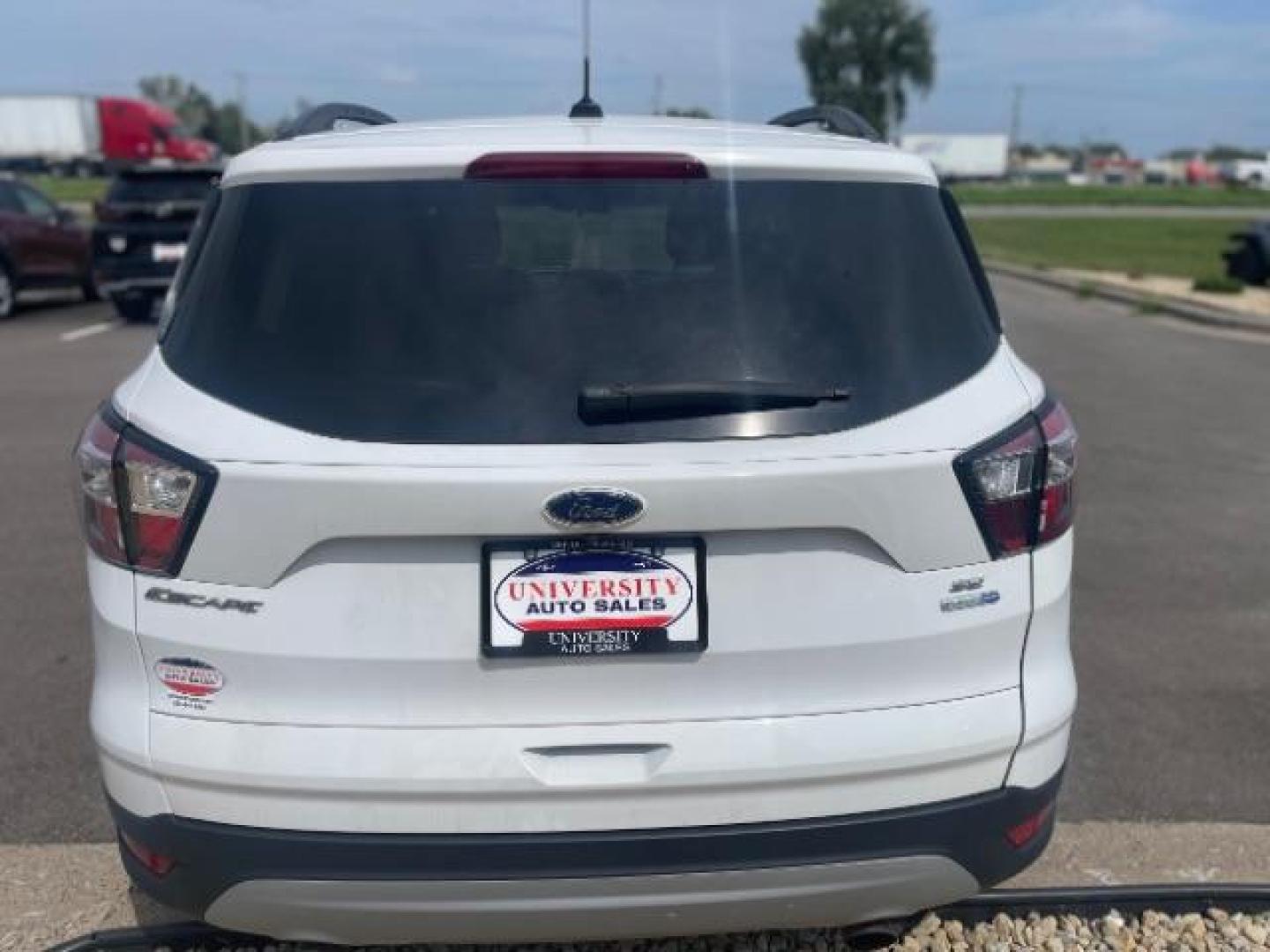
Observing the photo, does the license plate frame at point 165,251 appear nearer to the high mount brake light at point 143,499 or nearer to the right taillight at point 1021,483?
the high mount brake light at point 143,499

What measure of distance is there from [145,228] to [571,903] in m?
14.2

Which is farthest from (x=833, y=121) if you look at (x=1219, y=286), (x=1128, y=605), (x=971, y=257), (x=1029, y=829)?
(x=1219, y=286)

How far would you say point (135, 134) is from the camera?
59.4 meters

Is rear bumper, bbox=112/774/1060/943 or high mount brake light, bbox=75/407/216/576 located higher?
high mount brake light, bbox=75/407/216/576

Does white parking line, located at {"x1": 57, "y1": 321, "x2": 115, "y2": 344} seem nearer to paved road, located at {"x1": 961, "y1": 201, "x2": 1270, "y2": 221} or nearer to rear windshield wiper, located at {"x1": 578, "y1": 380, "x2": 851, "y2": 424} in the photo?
rear windshield wiper, located at {"x1": 578, "y1": 380, "x2": 851, "y2": 424}

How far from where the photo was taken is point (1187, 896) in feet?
10.5

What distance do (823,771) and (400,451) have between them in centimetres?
93

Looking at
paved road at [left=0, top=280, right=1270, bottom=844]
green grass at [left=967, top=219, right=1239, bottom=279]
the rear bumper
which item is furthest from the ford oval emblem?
green grass at [left=967, top=219, right=1239, bottom=279]

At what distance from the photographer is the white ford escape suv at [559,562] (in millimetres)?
2223

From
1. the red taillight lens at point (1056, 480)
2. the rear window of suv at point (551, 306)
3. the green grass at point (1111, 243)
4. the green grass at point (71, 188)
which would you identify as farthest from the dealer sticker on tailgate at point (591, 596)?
the green grass at point (71, 188)

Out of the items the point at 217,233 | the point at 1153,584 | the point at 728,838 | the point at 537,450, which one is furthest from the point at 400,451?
the point at 1153,584

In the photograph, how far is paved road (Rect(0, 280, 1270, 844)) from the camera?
A: 3826 millimetres

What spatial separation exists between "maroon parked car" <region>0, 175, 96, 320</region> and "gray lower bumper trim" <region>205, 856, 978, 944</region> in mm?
15131

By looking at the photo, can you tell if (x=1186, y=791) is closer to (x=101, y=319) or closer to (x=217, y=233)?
(x=217, y=233)
